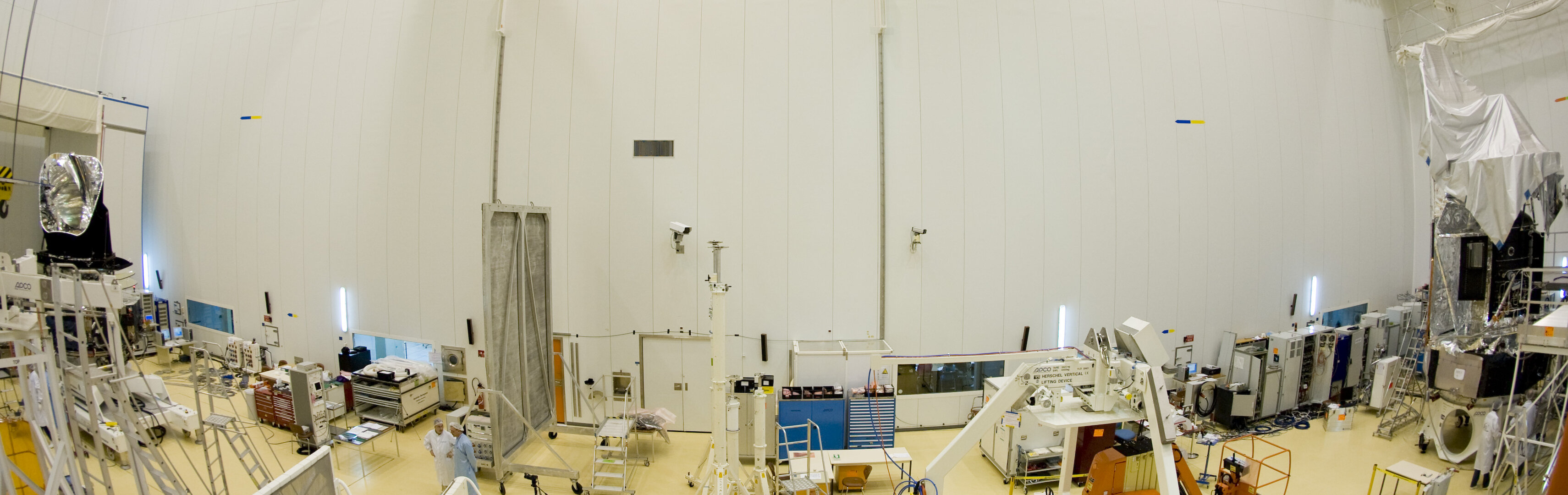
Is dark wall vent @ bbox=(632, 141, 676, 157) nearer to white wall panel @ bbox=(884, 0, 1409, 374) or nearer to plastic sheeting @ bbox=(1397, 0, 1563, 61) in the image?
white wall panel @ bbox=(884, 0, 1409, 374)

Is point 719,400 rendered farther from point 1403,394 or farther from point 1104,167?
point 1403,394

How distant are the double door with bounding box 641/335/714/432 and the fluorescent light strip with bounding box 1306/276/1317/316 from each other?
36.6 feet

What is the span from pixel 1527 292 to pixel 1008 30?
324 inches

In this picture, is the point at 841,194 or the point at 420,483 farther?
the point at 841,194

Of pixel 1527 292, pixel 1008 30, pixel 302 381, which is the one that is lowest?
pixel 302 381

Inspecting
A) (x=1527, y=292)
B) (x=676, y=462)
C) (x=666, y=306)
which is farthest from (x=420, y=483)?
(x=1527, y=292)

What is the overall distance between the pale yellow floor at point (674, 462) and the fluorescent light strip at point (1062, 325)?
2226 mm

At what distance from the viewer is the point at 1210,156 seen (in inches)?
315

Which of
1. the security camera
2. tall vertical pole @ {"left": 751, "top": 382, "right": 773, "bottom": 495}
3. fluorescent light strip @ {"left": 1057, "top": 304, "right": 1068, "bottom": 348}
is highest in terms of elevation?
the security camera

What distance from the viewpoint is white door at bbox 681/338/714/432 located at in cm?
745

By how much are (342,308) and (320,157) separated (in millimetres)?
2626

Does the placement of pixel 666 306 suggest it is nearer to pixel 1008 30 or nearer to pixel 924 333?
pixel 924 333

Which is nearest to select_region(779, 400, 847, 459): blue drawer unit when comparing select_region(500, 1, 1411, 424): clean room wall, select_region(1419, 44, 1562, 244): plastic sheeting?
select_region(500, 1, 1411, 424): clean room wall

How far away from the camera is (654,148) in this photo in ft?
23.7
